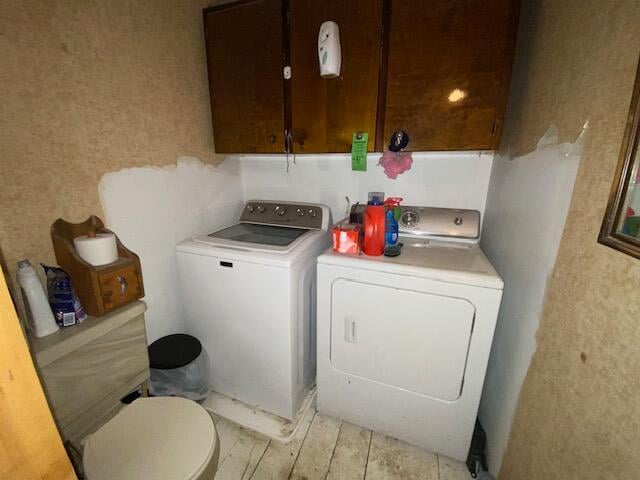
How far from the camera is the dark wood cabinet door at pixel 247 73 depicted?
4.92ft

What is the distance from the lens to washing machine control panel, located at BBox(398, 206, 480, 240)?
1.64 meters

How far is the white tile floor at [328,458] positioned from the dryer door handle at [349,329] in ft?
2.06

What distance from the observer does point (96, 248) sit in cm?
114

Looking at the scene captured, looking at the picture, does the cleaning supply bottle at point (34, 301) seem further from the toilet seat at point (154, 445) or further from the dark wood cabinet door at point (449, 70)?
the dark wood cabinet door at point (449, 70)

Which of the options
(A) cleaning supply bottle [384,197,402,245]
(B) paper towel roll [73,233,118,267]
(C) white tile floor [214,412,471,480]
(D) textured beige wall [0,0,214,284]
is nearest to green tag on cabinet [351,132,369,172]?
(A) cleaning supply bottle [384,197,402,245]

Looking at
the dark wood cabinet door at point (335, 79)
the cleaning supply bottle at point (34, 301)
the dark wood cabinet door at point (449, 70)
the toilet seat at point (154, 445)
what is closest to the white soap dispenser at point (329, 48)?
the dark wood cabinet door at point (335, 79)

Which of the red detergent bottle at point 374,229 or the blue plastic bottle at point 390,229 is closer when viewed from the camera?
the red detergent bottle at point 374,229

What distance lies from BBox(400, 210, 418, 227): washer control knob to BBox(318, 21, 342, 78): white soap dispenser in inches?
35.2

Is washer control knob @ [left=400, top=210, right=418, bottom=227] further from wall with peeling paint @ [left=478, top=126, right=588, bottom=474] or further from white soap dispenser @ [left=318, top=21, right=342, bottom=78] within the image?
white soap dispenser @ [left=318, top=21, right=342, bottom=78]

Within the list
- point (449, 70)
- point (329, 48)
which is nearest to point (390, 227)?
point (449, 70)

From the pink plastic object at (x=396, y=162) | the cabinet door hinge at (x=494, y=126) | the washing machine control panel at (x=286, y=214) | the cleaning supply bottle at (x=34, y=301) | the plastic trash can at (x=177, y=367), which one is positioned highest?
the cabinet door hinge at (x=494, y=126)

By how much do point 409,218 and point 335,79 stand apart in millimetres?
898

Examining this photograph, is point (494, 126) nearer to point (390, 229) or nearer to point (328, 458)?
point (390, 229)

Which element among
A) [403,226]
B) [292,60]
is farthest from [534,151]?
[292,60]
